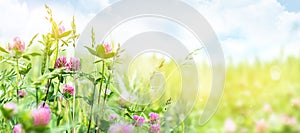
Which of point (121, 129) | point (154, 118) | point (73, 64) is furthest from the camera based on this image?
point (154, 118)

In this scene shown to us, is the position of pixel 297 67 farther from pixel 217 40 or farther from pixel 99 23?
pixel 99 23

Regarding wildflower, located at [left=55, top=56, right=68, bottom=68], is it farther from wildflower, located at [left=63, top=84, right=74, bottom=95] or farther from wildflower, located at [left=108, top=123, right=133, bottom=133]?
wildflower, located at [left=108, top=123, right=133, bottom=133]

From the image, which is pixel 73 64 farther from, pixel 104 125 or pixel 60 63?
pixel 104 125

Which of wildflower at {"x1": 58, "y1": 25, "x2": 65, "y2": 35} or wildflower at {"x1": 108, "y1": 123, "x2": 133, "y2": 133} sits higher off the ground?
wildflower at {"x1": 58, "y1": 25, "x2": 65, "y2": 35}

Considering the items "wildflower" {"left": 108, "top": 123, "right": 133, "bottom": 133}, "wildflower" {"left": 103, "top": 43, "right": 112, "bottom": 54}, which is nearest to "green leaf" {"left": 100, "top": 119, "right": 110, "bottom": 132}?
"wildflower" {"left": 108, "top": 123, "right": 133, "bottom": 133}

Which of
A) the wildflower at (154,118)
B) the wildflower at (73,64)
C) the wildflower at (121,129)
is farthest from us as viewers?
the wildflower at (154,118)

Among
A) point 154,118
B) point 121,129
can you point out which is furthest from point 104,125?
point 154,118

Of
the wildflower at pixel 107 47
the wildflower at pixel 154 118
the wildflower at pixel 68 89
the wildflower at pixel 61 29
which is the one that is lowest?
the wildflower at pixel 154 118

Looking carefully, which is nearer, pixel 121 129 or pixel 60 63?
pixel 121 129

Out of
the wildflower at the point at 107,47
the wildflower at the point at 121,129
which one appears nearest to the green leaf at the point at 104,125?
the wildflower at the point at 121,129

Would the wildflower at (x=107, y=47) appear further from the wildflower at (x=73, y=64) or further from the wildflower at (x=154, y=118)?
the wildflower at (x=154, y=118)

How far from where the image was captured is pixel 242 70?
5.52 feet

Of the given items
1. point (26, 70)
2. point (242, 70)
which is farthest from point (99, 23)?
point (242, 70)

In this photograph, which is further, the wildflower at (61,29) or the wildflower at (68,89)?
the wildflower at (68,89)
